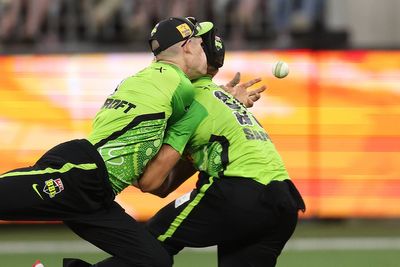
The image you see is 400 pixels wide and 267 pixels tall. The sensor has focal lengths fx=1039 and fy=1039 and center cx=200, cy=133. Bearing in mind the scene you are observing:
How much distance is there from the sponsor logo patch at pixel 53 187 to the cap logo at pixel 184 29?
1.08 metres

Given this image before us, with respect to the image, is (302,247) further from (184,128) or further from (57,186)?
(57,186)

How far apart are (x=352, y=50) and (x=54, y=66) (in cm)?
287

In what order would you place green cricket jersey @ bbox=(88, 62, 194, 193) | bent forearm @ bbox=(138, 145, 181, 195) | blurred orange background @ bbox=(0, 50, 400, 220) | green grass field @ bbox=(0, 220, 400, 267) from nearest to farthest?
green cricket jersey @ bbox=(88, 62, 194, 193)
bent forearm @ bbox=(138, 145, 181, 195)
green grass field @ bbox=(0, 220, 400, 267)
blurred orange background @ bbox=(0, 50, 400, 220)

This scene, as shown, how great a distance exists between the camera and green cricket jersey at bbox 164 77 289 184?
5539mm

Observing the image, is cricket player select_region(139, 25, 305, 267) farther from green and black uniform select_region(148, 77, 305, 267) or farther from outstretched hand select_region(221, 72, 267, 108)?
outstretched hand select_region(221, 72, 267, 108)

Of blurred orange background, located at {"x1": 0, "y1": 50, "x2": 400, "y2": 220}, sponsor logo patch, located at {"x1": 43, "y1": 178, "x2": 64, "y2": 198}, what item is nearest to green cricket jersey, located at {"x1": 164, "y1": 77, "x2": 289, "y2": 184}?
sponsor logo patch, located at {"x1": 43, "y1": 178, "x2": 64, "y2": 198}

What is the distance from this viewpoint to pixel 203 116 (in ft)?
18.4

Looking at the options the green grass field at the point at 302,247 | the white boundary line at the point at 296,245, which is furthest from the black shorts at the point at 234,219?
the white boundary line at the point at 296,245

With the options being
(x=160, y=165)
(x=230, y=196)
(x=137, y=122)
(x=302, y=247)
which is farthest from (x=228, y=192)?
(x=302, y=247)

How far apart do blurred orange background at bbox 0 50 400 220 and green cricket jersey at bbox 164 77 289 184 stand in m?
4.23

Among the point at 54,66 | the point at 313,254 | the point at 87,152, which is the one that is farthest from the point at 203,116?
the point at 54,66

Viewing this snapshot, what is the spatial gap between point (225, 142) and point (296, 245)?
13.0ft

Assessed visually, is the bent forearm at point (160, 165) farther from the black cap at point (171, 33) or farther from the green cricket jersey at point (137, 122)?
the black cap at point (171, 33)

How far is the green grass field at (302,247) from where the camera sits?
8.62 metres
